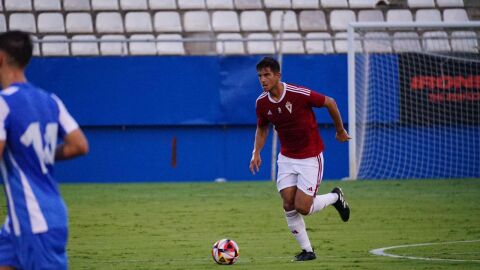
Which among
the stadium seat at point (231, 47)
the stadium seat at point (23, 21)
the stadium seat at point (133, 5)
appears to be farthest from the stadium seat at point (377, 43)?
the stadium seat at point (23, 21)

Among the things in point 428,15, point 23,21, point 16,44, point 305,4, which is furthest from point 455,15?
point 16,44

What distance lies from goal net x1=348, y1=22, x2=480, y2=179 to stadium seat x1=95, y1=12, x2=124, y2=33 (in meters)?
5.33

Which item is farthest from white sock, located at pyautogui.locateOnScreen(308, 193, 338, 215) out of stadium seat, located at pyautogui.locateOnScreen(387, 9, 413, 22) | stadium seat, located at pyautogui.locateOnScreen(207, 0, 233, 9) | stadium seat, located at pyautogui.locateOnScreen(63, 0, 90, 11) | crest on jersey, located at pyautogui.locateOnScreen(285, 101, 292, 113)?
stadium seat, located at pyautogui.locateOnScreen(387, 9, 413, 22)

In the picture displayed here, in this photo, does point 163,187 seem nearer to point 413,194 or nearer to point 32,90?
point 413,194

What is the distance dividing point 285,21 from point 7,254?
18691 millimetres

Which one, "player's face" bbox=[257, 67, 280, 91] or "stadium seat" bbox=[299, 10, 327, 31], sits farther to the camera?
"stadium seat" bbox=[299, 10, 327, 31]

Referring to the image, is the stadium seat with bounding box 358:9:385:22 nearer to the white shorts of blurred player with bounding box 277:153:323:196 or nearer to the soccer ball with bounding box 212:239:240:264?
the white shorts of blurred player with bounding box 277:153:323:196

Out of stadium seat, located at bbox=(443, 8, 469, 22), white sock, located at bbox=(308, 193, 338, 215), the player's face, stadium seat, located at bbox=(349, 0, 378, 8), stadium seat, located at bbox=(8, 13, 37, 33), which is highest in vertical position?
stadium seat, located at bbox=(349, 0, 378, 8)

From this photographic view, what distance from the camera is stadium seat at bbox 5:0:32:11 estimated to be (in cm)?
2344

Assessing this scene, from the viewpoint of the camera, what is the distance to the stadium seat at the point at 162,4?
23891 millimetres

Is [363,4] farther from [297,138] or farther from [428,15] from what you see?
[297,138]

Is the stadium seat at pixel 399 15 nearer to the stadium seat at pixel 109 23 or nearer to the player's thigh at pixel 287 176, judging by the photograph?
the stadium seat at pixel 109 23

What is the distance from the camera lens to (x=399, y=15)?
80.6ft

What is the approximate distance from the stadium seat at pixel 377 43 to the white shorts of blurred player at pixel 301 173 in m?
11.1
